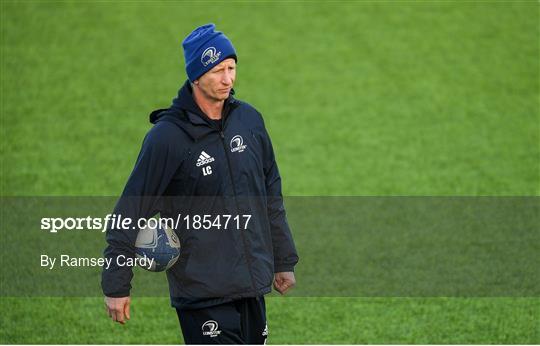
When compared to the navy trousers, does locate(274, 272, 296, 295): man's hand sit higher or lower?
higher

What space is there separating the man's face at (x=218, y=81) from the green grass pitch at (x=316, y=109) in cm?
309

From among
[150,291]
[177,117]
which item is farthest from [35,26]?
[177,117]

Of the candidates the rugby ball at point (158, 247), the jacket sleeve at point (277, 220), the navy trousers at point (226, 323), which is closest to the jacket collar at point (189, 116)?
the jacket sleeve at point (277, 220)

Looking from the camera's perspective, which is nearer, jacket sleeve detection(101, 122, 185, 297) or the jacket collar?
jacket sleeve detection(101, 122, 185, 297)

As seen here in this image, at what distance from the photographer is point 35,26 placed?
51.6 feet

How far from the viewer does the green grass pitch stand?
8422 mm

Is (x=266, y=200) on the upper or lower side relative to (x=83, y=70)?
lower

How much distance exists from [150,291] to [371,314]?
6.12 ft

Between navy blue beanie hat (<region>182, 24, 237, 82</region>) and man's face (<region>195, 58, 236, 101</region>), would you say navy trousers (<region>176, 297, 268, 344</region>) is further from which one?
navy blue beanie hat (<region>182, 24, 237, 82</region>)

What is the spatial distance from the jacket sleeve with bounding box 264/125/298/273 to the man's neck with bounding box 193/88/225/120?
322mm

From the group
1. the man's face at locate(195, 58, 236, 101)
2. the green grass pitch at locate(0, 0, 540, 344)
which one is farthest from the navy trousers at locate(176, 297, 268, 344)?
the green grass pitch at locate(0, 0, 540, 344)

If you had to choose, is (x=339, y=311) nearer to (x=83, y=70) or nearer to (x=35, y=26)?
(x=83, y=70)

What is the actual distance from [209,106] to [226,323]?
1077 millimetres

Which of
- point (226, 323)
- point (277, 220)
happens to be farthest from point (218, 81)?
point (226, 323)
